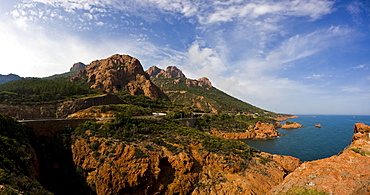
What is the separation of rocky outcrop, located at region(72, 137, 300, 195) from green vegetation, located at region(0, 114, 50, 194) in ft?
21.5

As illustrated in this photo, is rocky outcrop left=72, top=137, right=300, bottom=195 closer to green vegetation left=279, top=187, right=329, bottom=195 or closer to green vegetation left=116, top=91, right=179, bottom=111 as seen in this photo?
green vegetation left=279, top=187, right=329, bottom=195

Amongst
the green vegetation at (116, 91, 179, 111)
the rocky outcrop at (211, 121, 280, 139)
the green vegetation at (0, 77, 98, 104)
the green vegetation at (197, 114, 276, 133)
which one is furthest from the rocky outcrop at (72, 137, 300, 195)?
the green vegetation at (116, 91, 179, 111)

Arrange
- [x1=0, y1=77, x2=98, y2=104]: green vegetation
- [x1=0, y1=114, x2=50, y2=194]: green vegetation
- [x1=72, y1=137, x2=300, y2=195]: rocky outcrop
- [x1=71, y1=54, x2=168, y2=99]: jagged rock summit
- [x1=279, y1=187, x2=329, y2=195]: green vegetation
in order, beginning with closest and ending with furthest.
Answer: [x1=279, y1=187, x2=329, y2=195]: green vegetation, [x1=0, y1=114, x2=50, y2=194]: green vegetation, [x1=72, y1=137, x2=300, y2=195]: rocky outcrop, [x1=0, y1=77, x2=98, y2=104]: green vegetation, [x1=71, y1=54, x2=168, y2=99]: jagged rock summit

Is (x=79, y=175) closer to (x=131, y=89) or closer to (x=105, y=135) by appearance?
(x=105, y=135)

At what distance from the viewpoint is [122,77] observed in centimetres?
8931

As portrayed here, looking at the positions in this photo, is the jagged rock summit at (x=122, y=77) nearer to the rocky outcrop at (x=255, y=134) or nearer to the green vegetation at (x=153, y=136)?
the rocky outcrop at (x=255, y=134)

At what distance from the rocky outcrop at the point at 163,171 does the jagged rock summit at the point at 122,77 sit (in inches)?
2448

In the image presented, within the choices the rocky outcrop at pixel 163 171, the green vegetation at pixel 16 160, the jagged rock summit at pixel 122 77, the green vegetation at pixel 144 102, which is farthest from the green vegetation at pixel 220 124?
the green vegetation at pixel 16 160

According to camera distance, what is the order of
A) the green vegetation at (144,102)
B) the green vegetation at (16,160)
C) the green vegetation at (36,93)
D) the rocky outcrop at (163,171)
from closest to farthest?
1. the green vegetation at (16,160)
2. the rocky outcrop at (163,171)
3. the green vegetation at (36,93)
4. the green vegetation at (144,102)

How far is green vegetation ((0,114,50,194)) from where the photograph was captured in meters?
10.6

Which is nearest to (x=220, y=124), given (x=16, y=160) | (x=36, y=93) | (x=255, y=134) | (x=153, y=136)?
(x=255, y=134)

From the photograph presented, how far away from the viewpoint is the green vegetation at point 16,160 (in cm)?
1061

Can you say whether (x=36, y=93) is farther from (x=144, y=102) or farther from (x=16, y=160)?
(x=16, y=160)

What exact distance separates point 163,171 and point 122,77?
7738cm
